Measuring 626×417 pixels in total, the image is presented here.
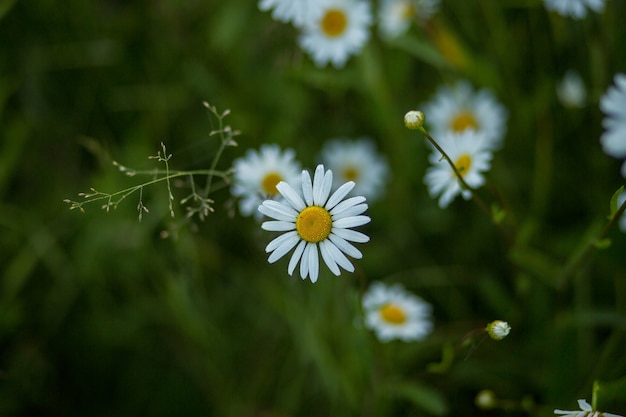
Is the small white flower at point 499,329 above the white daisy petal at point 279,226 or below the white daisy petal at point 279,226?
below

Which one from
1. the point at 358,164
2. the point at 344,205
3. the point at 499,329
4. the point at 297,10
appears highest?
the point at 358,164

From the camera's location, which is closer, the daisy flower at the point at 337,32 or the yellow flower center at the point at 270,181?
the yellow flower center at the point at 270,181

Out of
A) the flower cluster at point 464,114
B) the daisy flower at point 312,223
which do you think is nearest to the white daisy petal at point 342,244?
the daisy flower at point 312,223

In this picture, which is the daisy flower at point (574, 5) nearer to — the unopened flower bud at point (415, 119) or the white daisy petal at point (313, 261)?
the unopened flower bud at point (415, 119)

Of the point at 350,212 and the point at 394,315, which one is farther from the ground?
the point at 394,315

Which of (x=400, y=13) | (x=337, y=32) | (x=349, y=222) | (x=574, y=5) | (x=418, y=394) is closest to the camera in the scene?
(x=349, y=222)

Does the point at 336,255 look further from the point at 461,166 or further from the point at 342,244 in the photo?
the point at 461,166

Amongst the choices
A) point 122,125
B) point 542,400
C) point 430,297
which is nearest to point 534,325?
point 542,400

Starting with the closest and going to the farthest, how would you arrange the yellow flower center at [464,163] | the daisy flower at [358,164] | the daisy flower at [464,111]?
the yellow flower center at [464,163]
the daisy flower at [464,111]
the daisy flower at [358,164]

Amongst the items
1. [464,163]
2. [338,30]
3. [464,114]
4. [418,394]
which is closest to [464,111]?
[464,114]
